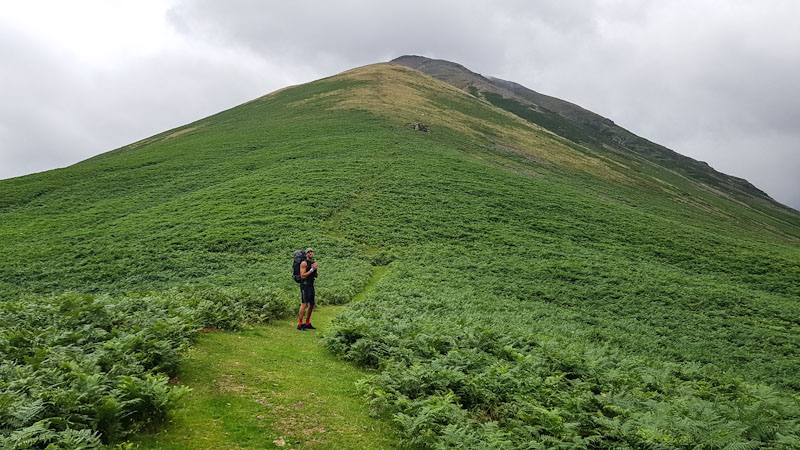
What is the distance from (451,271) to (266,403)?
20280 mm

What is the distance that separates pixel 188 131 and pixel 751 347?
84992 mm

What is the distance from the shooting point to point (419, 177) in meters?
48.1

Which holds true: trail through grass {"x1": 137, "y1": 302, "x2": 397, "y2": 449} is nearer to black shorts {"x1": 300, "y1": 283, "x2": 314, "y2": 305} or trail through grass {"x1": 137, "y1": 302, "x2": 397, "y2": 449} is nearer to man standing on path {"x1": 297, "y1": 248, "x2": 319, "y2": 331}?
man standing on path {"x1": 297, "y1": 248, "x2": 319, "y2": 331}

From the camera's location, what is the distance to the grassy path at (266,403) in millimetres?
7555

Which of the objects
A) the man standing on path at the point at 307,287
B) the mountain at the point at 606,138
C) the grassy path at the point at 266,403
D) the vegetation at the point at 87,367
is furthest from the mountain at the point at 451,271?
the mountain at the point at 606,138

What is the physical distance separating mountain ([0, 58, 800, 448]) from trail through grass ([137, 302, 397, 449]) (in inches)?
33.0

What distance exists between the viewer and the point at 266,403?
9031mm

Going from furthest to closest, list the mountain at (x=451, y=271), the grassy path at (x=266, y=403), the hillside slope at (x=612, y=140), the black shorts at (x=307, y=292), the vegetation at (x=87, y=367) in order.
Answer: the hillside slope at (x=612, y=140) → the black shorts at (x=307, y=292) → the mountain at (x=451, y=271) → the grassy path at (x=266, y=403) → the vegetation at (x=87, y=367)

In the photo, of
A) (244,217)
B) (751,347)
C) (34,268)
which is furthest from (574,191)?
(34,268)

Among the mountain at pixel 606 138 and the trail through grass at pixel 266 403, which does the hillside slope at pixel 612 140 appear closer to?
the mountain at pixel 606 138

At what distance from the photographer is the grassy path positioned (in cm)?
755

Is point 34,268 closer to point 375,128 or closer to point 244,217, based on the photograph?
point 244,217

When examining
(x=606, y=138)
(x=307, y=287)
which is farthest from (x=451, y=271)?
(x=606, y=138)

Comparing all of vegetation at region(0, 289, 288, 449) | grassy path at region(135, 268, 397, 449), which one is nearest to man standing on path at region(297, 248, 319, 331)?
grassy path at region(135, 268, 397, 449)
